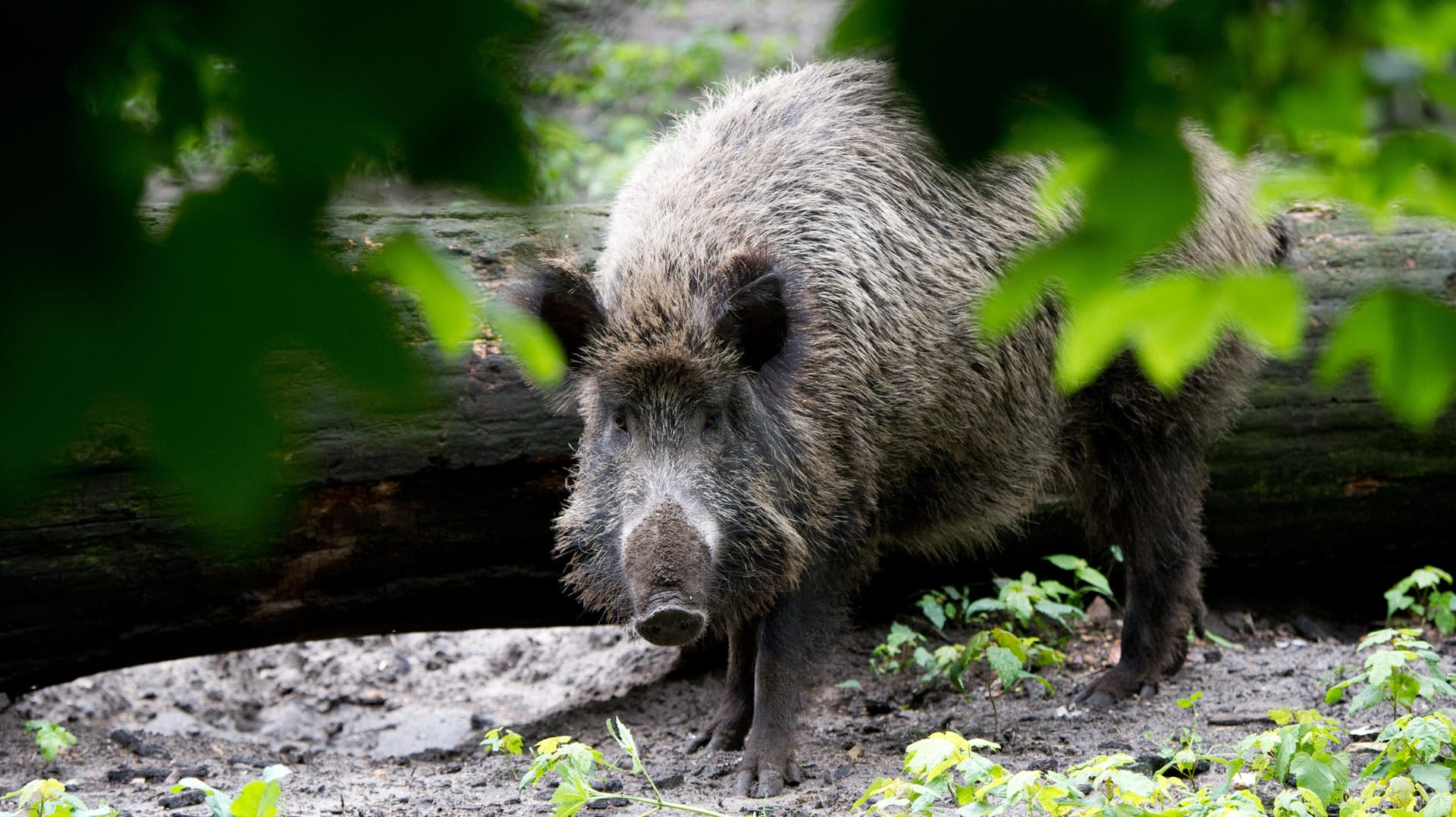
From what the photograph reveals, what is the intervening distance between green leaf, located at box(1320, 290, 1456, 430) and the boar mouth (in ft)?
9.78

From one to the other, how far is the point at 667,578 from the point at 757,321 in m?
0.98

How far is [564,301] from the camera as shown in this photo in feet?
14.4

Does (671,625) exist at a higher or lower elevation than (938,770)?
higher

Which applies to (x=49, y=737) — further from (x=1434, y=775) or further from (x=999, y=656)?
(x=1434, y=775)

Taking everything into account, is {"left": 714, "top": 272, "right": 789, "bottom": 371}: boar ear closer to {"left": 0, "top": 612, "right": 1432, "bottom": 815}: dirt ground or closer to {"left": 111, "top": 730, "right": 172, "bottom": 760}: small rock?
{"left": 0, "top": 612, "right": 1432, "bottom": 815}: dirt ground

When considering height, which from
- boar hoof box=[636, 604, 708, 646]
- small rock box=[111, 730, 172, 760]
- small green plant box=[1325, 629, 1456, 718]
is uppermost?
small rock box=[111, 730, 172, 760]

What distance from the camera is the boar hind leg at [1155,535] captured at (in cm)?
537

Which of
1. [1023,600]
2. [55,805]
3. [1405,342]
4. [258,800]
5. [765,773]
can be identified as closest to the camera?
[1405,342]

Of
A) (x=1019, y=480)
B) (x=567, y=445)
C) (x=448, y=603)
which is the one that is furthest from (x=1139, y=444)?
(x=448, y=603)

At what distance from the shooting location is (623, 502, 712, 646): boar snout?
12.9 feet

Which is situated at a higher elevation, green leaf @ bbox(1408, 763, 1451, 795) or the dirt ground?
the dirt ground

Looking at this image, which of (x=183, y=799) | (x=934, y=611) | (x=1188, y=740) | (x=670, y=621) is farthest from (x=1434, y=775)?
(x=183, y=799)

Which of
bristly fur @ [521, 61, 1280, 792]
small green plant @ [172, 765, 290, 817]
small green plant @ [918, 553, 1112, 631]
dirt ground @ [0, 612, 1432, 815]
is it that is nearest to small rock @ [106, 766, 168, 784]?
dirt ground @ [0, 612, 1432, 815]

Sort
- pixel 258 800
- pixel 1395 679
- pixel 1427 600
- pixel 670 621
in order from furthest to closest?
pixel 1427 600
pixel 670 621
pixel 1395 679
pixel 258 800
